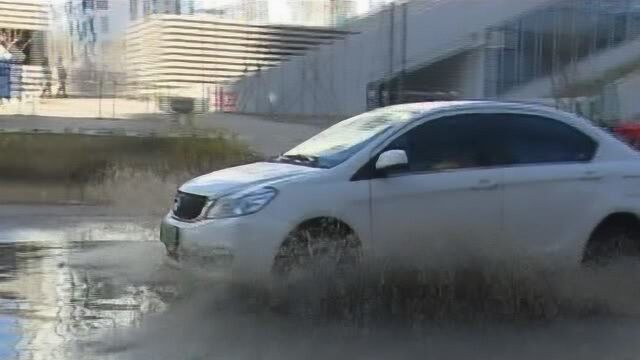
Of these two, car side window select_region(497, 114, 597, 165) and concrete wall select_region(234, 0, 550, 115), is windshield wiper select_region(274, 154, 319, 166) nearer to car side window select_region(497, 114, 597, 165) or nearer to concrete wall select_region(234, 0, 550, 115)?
car side window select_region(497, 114, 597, 165)

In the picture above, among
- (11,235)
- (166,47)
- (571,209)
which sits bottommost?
(11,235)

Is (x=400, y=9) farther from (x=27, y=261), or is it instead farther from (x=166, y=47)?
(x=27, y=261)

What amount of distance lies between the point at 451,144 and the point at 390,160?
27.3 inches

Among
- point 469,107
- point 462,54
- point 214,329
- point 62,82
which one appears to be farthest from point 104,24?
point 214,329

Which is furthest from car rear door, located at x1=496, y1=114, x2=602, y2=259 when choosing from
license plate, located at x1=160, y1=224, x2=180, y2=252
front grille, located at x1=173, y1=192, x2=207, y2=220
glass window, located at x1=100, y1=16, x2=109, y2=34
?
glass window, located at x1=100, y1=16, x2=109, y2=34

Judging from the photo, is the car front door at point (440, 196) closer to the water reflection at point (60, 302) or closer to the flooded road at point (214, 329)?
the flooded road at point (214, 329)

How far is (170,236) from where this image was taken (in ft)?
24.3

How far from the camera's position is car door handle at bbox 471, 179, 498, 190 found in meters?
7.47

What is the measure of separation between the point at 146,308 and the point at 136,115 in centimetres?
2244

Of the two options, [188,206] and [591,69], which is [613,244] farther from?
[591,69]

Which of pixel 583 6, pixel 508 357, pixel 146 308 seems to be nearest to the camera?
pixel 508 357

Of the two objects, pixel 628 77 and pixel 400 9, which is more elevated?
pixel 400 9

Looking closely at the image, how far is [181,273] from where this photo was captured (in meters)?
7.27

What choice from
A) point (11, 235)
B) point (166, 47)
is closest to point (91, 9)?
point (166, 47)
